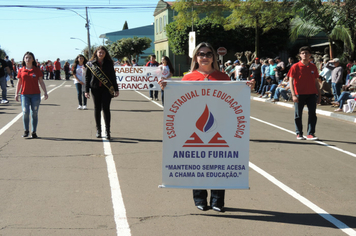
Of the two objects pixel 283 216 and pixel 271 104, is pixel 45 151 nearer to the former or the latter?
pixel 283 216

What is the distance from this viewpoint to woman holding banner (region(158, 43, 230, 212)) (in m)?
4.63

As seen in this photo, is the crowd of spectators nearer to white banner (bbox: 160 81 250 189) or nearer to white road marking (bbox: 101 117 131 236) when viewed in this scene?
white road marking (bbox: 101 117 131 236)

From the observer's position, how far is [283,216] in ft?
15.0

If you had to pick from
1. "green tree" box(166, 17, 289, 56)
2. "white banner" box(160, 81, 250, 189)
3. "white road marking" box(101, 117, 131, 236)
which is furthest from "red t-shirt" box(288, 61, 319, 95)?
"green tree" box(166, 17, 289, 56)

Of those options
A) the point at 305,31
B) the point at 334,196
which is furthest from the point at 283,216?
the point at 305,31

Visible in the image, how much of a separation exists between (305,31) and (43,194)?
23633 mm

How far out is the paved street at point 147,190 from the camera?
13.9 ft

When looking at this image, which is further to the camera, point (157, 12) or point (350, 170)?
point (157, 12)

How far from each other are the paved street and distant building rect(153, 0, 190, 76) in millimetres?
43067

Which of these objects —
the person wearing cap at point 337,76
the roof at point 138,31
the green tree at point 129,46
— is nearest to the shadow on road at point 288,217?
the person wearing cap at point 337,76

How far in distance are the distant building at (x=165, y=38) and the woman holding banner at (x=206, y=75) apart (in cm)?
4716

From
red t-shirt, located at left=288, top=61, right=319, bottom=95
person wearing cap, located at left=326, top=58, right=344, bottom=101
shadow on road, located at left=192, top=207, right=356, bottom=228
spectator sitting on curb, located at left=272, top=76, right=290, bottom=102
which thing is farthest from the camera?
spectator sitting on curb, located at left=272, top=76, right=290, bottom=102

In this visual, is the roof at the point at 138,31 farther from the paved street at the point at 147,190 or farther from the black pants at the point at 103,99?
the black pants at the point at 103,99

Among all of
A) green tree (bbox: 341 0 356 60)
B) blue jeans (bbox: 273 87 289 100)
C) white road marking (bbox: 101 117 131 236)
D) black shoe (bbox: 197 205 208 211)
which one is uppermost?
green tree (bbox: 341 0 356 60)
